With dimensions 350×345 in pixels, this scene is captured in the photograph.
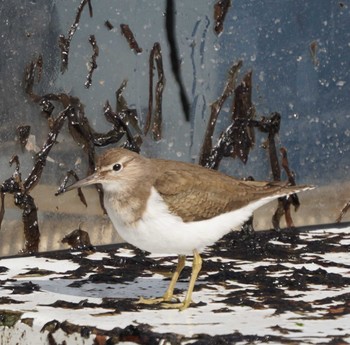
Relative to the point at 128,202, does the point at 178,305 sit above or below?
below

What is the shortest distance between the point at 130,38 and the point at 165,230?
2.47 m

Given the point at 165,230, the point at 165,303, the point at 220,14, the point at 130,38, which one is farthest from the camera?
the point at 220,14

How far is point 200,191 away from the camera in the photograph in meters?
7.50

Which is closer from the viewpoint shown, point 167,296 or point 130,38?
point 167,296

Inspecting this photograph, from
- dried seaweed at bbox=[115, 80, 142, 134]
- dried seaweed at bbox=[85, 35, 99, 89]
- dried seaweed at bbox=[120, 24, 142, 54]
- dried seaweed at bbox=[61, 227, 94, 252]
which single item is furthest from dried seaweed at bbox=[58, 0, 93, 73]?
dried seaweed at bbox=[61, 227, 94, 252]

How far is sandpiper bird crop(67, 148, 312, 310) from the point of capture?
7.27m

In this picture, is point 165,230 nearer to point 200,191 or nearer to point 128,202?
point 128,202

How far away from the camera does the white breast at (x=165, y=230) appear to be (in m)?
7.24

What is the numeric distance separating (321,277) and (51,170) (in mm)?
2241

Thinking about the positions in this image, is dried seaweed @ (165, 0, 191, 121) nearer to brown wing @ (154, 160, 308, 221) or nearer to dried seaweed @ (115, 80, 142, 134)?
dried seaweed @ (115, 80, 142, 134)

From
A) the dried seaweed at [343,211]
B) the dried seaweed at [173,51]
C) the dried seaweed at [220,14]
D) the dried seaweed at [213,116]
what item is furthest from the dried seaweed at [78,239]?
the dried seaweed at [343,211]

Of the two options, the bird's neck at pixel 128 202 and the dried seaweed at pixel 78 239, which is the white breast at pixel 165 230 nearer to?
the bird's neck at pixel 128 202

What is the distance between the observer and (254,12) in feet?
32.0

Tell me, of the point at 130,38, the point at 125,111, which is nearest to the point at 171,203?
the point at 125,111
